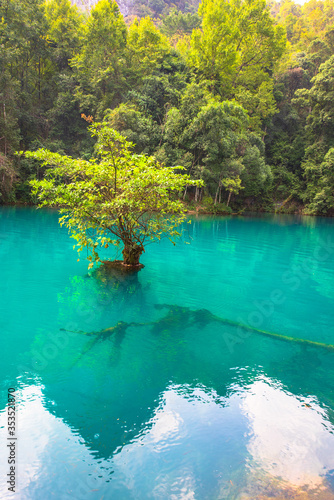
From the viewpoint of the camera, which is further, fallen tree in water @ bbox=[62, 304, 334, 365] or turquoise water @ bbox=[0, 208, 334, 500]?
fallen tree in water @ bbox=[62, 304, 334, 365]

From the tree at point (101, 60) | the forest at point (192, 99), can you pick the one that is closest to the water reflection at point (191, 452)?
the forest at point (192, 99)

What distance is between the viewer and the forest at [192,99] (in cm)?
3120

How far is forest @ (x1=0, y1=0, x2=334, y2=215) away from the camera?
31.2 metres

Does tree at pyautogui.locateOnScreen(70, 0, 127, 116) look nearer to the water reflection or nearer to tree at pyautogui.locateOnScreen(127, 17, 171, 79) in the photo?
tree at pyautogui.locateOnScreen(127, 17, 171, 79)

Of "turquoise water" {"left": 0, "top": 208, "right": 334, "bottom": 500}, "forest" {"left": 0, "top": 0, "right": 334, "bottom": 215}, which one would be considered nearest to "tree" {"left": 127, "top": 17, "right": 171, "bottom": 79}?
"forest" {"left": 0, "top": 0, "right": 334, "bottom": 215}

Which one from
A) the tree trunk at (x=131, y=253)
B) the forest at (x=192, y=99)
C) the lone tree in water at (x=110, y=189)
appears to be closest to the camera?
the lone tree in water at (x=110, y=189)

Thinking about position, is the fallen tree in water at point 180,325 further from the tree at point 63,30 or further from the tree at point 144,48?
the tree at point 63,30

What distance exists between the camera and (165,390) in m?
3.92

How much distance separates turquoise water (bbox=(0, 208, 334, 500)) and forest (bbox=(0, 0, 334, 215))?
983 inches

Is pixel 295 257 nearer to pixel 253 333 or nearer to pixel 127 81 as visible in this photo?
pixel 253 333

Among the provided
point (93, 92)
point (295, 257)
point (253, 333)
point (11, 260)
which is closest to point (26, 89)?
point (93, 92)

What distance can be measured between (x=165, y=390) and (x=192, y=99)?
32.1 metres

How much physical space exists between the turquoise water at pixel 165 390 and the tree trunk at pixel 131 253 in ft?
4.08

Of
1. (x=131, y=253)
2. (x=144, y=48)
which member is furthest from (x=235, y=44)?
(x=131, y=253)
